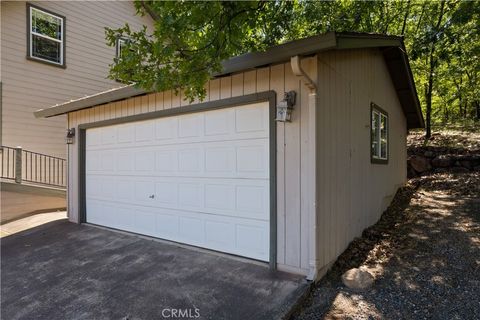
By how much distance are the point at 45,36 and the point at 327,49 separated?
8.74 metres

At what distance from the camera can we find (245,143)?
442cm

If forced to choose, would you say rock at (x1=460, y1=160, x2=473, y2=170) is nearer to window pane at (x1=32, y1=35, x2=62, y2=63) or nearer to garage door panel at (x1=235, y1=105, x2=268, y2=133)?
garage door panel at (x1=235, y1=105, x2=268, y2=133)

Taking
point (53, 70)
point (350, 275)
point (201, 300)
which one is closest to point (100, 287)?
point (201, 300)

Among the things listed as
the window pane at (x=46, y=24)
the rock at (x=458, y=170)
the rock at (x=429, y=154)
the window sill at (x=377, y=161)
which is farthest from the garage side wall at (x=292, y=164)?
the rock at (x=429, y=154)

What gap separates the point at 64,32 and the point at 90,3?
1.44 meters

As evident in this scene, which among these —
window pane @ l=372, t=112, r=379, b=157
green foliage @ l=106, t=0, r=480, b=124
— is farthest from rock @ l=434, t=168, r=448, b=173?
window pane @ l=372, t=112, r=379, b=157

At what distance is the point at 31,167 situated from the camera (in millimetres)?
8250

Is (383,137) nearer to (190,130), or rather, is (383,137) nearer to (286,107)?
(286,107)

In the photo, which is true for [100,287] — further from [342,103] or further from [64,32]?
[64,32]

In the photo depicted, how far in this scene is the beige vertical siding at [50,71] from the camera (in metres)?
8.11

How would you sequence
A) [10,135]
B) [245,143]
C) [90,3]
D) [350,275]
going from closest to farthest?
[350,275] → [245,143] → [10,135] → [90,3]

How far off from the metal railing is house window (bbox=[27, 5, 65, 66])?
2.70 meters

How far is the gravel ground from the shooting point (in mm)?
3193

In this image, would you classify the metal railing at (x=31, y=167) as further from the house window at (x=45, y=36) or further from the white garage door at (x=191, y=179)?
the house window at (x=45, y=36)
